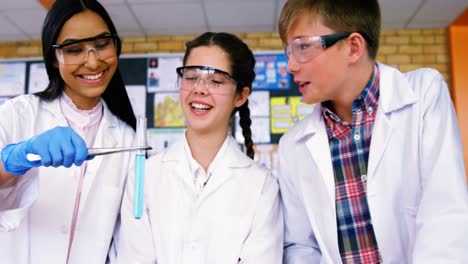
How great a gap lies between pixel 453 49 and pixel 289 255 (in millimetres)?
3420

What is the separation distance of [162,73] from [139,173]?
3359 millimetres

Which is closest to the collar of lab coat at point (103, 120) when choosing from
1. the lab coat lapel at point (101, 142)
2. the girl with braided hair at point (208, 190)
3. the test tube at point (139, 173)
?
the lab coat lapel at point (101, 142)

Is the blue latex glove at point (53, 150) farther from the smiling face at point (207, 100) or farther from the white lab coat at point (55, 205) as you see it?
the smiling face at point (207, 100)

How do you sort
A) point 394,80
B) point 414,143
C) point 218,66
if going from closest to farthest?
point 414,143, point 394,80, point 218,66

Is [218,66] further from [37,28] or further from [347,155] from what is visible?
[37,28]

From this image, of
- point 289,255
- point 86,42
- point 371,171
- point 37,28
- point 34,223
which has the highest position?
point 37,28

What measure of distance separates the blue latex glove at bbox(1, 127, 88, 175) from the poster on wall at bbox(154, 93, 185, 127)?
3.04 meters

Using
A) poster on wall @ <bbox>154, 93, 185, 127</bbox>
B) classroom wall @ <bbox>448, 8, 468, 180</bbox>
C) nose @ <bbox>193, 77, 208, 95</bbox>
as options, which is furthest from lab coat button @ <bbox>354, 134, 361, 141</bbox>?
classroom wall @ <bbox>448, 8, 468, 180</bbox>

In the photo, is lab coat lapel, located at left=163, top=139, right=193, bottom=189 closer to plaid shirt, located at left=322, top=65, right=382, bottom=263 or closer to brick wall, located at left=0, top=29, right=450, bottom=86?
plaid shirt, located at left=322, top=65, right=382, bottom=263

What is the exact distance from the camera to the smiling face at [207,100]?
4.82ft

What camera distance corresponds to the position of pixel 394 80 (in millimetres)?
1392

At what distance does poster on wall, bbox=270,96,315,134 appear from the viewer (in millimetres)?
4109

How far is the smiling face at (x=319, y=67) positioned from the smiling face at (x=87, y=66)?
0.63m

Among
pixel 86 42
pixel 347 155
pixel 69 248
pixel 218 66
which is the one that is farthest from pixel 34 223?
pixel 347 155
